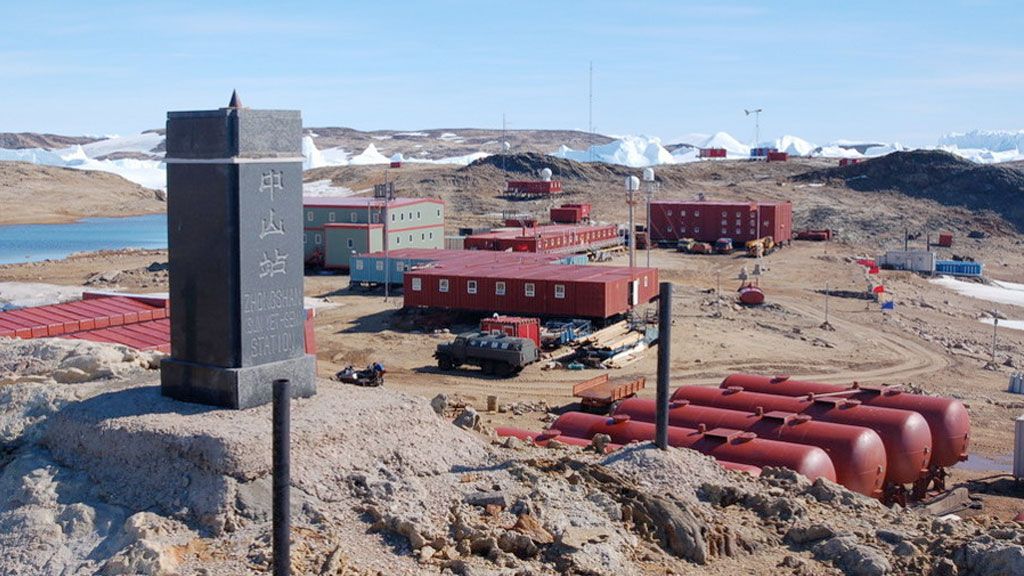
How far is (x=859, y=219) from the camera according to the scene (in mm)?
99188

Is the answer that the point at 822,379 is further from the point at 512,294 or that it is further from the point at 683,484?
the point at 683,484

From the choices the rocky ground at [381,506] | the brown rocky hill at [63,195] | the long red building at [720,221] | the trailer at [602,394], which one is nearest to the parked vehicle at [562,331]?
the trailer at [602,394]

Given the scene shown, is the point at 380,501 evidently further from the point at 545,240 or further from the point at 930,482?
the point at 545,240

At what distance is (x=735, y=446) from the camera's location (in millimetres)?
21578

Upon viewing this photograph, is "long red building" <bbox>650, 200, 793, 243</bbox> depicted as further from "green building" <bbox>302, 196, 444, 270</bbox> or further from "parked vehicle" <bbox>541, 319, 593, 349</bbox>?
"parked vehicle" <bbox>541, 319, 593, 349</bbox>

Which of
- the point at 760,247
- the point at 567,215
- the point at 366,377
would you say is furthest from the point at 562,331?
the point at 567,215

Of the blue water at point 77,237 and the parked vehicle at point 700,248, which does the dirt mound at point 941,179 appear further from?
the blue water at point 77,237

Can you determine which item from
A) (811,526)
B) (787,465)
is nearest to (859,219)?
(787,465)

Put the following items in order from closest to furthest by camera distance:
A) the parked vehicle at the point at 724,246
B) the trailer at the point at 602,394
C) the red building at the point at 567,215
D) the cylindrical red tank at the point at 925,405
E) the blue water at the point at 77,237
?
the cylindrical red tank at the point at 925,405 < the trailer at the point at 602,394 < the parked vehicle at the point at 724,246 < the blue water at the point at 77,237 < the red building at the point at 567,215

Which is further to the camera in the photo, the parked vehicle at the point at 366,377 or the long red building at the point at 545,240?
the long red building at the point at 545,240

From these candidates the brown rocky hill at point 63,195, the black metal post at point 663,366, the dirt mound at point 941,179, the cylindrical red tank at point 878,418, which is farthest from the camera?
the brown rocky hill at point 63,195

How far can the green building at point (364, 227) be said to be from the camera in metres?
63.9

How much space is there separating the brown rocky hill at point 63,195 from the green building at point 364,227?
205 feet

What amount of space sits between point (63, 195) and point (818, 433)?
129726mm
